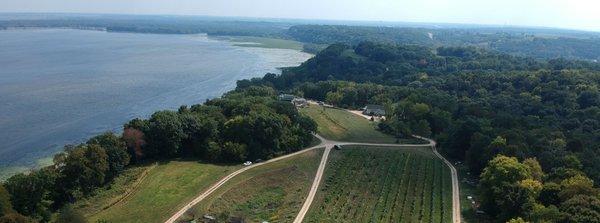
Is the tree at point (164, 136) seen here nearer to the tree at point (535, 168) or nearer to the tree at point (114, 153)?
the tree at point (114, 153)

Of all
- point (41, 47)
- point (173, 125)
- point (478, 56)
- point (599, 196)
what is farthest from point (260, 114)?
point (41, 47)

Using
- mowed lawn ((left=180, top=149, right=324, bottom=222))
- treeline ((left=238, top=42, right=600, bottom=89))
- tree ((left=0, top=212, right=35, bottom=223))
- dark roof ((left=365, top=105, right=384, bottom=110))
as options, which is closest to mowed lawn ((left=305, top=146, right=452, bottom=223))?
mowed lawn ((left=180, top=149, right=324, bottom=222))

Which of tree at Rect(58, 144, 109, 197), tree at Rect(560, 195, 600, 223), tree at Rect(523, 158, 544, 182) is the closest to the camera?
tree at Rect(560, 195, 600, 223)

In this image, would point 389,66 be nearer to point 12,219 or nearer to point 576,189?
point 576,189

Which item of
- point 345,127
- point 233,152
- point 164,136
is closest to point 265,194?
point 233,152

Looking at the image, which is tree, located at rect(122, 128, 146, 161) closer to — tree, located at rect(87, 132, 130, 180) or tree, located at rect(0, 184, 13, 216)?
tree, located at rect(87, 132, 130, 180)

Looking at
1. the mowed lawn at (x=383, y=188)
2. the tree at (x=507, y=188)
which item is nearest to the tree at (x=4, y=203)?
the mowed lawn at (x=383, y=188)

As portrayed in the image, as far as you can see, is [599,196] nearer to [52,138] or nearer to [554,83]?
[554,83]
